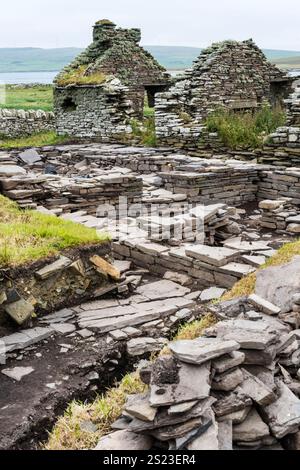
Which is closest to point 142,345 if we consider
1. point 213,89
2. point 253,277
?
point 253,277

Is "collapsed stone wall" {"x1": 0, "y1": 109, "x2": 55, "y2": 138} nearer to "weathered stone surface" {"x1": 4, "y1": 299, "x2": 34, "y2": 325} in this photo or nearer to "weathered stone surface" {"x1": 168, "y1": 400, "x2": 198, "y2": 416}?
"weathered stone surface" {"x1": 4, "y1": 299, "x2": 34, "y2": 325}

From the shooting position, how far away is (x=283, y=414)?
126 inches

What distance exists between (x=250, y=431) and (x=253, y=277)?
9.13ft

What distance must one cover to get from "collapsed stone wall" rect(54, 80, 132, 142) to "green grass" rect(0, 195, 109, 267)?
10991mm

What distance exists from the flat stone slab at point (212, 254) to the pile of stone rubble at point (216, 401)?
3184 mm

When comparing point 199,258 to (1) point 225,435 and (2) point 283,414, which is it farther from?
(1) point 225,435

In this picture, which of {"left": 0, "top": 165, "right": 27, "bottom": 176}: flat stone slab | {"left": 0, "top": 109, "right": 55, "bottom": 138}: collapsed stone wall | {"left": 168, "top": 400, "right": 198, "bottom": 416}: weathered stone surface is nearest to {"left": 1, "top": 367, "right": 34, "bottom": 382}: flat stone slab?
{"left": 168, "top": 400, "right": 198, "bottom": 416}: weathered stone surface

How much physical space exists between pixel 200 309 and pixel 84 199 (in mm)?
4923

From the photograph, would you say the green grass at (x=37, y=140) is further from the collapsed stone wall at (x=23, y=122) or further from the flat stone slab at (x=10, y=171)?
the flat stone slab at (x=10, y=171)

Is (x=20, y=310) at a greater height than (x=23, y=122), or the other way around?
(x=23, y=122)

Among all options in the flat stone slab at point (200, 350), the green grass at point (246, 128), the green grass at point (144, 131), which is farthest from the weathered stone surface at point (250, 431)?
→ the green grass at point (144, 131)

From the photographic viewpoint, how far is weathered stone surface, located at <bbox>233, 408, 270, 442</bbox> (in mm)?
3092

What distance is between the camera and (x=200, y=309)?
245 inches

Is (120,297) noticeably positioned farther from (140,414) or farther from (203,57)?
(203,57)
